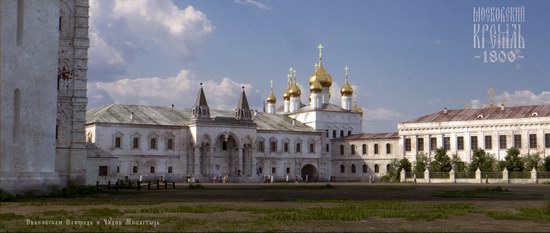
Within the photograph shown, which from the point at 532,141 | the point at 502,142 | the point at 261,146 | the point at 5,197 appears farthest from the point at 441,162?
the point at 5,197

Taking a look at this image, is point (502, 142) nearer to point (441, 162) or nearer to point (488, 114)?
point (488, 114)

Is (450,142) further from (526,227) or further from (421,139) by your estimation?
(526,227)

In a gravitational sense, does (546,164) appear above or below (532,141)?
below

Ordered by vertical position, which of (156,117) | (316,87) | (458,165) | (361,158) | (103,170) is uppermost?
(316,87)

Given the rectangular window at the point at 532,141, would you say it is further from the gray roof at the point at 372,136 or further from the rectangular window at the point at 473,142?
the gray roof at the point at 372,136

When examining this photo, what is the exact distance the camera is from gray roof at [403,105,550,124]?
69.6 m

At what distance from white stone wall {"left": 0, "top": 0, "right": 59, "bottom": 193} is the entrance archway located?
200ft

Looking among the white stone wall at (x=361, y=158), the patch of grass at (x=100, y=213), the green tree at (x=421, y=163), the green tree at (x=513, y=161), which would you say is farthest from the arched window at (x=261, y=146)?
the patch of grass at (x=100, y=213)

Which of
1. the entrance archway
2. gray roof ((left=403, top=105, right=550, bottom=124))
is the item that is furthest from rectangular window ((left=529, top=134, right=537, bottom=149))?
the entrance archway

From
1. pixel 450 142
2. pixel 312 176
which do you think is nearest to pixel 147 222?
pixel 450 142

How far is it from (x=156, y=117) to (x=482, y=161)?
35.7 m

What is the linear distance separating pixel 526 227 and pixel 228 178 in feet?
200

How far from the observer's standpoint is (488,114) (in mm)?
72375

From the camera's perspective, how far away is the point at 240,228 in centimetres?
1285
